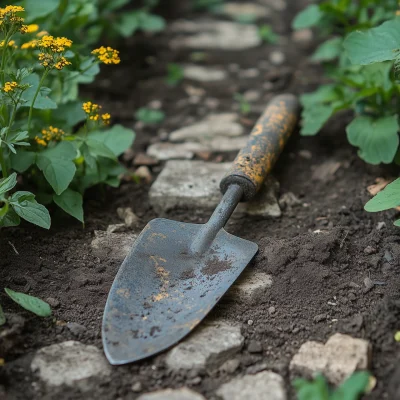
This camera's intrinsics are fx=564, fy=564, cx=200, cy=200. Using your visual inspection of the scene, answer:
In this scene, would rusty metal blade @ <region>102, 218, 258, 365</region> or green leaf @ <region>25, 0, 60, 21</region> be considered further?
green leaf @ <region>25, 0, 60, 21</region>

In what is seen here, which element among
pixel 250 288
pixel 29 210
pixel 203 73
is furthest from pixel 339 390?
pixel 203 73

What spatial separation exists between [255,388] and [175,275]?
55 centimetres

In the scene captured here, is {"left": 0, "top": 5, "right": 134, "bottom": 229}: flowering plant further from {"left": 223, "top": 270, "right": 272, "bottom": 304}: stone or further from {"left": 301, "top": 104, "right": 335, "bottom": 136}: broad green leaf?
{"left": 301, "top": 104, "right": 335, "bottom": 136}: broad green leaf

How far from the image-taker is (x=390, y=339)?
182 centimetres

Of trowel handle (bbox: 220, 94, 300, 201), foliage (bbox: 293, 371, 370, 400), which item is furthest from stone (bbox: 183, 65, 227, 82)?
foliage (bbox: 293, 371, 370, 400)

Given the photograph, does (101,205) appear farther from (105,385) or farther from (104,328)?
(105,385)

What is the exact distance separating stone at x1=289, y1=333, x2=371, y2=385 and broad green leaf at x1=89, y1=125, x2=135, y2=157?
1290 mm

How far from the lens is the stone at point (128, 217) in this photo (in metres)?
2.48

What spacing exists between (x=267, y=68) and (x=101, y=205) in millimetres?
1857

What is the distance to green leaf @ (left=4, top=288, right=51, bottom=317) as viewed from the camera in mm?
1887

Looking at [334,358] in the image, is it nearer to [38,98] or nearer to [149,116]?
[38,98]

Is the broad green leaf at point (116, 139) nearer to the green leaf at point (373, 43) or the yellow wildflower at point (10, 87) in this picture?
the yellow wildflower at point (10, 87)

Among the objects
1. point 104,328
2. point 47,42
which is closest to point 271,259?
point 104,328

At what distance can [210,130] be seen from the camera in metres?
3.25
